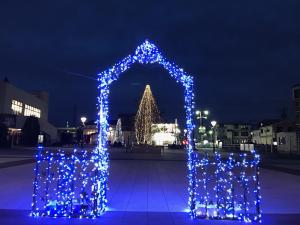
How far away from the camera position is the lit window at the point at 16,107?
5991 cm

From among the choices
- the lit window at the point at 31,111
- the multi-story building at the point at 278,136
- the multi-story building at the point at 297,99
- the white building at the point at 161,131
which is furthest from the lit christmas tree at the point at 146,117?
the lit window at the point at 31,111

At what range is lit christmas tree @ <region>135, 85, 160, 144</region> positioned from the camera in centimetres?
3372

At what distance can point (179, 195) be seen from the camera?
10.9 metres

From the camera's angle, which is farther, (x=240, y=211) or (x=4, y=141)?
(x=4, y=141)

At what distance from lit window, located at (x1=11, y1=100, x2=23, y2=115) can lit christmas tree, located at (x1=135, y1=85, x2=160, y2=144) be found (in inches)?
1160

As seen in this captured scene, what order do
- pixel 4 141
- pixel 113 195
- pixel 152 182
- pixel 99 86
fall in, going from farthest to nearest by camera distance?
pixel 4 141, pixel 152 182, pixel 113 195, pixel 99 86

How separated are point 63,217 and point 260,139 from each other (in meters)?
83.8

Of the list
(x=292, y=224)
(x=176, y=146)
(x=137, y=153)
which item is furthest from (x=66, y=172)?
(x=176, y=146)

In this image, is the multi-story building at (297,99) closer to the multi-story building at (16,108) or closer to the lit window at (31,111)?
the multi-story building at (16,108)

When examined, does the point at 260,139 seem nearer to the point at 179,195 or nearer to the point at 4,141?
the point at 4,141

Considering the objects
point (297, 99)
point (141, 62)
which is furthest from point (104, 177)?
point (297, 99)

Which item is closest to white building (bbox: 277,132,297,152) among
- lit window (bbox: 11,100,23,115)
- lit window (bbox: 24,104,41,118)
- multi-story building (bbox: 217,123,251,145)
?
lit window (bbox: 11,100,23,115)

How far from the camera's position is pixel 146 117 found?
35719 millimetres

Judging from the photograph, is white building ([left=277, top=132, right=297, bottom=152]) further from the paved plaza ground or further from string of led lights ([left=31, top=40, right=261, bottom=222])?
string of led lights ([left=31, top=40, right=261, bottom=222])
